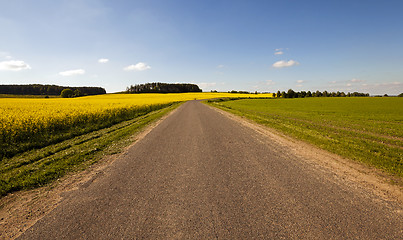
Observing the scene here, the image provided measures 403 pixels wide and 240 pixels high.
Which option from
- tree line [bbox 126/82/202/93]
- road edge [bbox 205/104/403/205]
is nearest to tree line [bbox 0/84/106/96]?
tree line [bbox 126/82/202/93]

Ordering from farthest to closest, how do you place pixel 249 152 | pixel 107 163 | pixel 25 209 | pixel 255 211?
pixel 249 152, pixel 107 163, pixel 25 209, pixel 255 211

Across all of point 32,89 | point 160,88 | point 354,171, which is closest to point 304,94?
point 160,88

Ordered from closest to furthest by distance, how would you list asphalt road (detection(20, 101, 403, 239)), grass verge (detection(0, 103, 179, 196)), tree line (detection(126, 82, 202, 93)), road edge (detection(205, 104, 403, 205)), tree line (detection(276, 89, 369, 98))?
asphalt road (detection(20, 101, 403, 239)) < road edge (detection(205, 104, 403, 205)) < grass verge (detection(0, 103, 179, 196)) < tree line (detection(276, 89, 369, 98)) < tree line (detection(126, 82, 202, 93))

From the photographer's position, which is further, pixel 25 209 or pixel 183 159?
pixel 183 159

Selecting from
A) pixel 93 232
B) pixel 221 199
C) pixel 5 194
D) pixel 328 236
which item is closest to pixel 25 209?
Result: pixel 5 194

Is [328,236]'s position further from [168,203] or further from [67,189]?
[67,189]

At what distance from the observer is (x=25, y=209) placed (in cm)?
341

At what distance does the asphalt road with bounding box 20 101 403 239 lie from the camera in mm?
2699

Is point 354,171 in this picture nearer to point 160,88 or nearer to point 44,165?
point 44,165

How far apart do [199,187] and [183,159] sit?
2.08 metres

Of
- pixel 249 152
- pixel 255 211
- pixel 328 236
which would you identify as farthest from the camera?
pixel 249 152

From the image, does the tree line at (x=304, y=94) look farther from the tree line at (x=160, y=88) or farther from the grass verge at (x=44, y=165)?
the grass verge at (x=44, y=165)

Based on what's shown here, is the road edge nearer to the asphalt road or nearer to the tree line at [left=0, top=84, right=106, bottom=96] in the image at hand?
the asphalt road

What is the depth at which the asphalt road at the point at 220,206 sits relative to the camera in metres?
2.70
